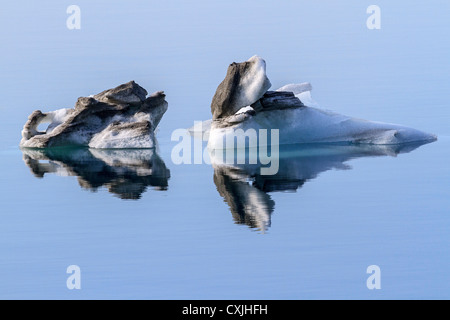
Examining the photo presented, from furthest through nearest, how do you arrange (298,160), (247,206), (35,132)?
(35,132)
(298,160)
(247,206)

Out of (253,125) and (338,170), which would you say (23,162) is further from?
(338,170)

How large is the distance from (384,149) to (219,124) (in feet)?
12.6

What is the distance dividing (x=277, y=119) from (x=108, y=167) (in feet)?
14.2

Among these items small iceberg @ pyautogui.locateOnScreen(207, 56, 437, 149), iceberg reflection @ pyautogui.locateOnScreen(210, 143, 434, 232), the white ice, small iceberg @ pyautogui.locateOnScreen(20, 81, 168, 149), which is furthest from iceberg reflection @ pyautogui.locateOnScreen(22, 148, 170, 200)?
the white ice

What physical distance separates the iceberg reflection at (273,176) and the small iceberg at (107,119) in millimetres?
2573

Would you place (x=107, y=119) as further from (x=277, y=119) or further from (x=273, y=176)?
(x=273, y=176)

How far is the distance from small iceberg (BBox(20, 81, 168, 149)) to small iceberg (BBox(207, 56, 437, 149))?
5.64 ft

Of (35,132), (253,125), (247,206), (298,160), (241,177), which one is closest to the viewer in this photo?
(247,206)

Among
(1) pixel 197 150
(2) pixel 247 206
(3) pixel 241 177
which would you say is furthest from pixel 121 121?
(2) pixel 247 206

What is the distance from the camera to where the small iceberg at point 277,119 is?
24266mm

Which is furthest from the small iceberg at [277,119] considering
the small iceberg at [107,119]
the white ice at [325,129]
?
the small iceberg at [107,119]

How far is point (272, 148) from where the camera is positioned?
80.6 feet

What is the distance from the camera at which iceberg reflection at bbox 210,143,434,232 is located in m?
18.3

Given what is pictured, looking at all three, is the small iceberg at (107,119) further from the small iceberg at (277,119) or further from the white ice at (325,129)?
the white ice at (325,129)
